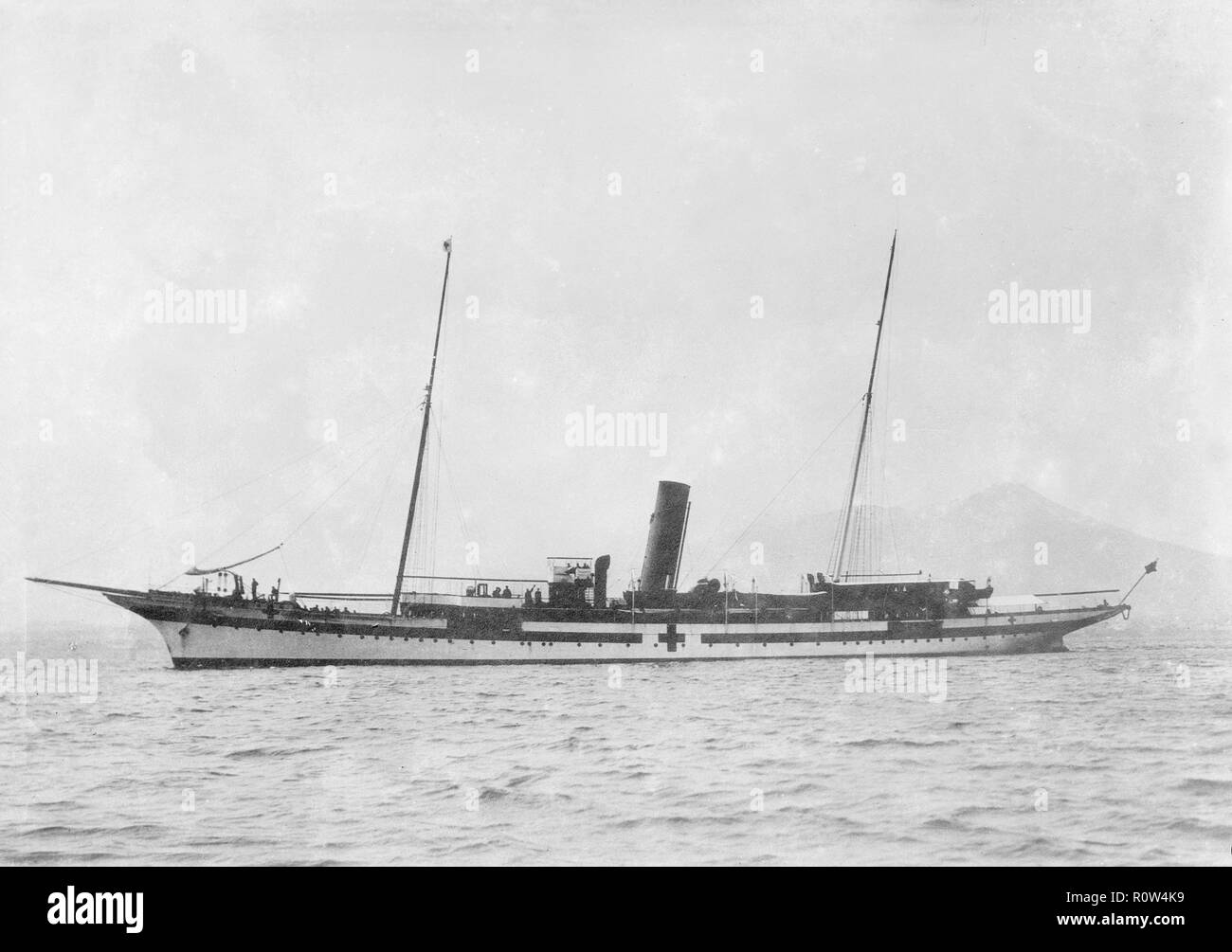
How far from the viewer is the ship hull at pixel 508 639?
35.9 metres

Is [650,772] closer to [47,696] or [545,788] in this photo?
[545,788]

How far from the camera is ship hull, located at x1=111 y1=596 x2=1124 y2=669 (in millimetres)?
35906

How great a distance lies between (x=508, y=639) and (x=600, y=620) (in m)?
3.70

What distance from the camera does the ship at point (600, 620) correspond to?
35.9 m

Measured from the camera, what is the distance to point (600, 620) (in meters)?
38.4

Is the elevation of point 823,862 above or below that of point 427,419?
below

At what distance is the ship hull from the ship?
0.05 metres

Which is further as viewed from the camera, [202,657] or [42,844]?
[202,657]

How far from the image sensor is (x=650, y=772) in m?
14.4

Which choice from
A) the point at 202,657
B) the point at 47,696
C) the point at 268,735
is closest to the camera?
the point at 268,735

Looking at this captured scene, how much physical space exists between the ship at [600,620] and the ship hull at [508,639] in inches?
2.0

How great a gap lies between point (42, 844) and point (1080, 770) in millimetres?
13732

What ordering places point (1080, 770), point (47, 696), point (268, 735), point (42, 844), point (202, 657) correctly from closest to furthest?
point (42, 844)
point (1080, 770)
point (268, 735)
point (47, 696)
point (202, 657)

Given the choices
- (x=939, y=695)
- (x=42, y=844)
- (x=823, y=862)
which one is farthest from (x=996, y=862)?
(x=939, y=695)
